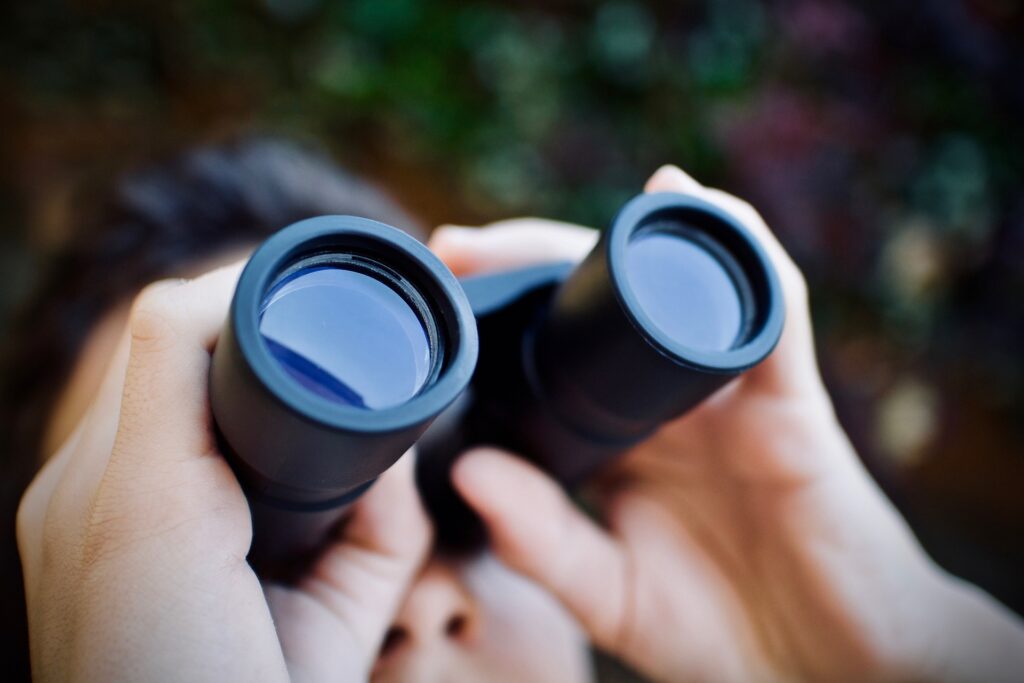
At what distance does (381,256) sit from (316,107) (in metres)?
1.71

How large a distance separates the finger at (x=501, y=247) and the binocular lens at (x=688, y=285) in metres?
0.19

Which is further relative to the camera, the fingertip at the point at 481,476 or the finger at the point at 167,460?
the fingertip at the point at 481,476

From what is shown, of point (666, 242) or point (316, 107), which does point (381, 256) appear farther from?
point (316, 107)

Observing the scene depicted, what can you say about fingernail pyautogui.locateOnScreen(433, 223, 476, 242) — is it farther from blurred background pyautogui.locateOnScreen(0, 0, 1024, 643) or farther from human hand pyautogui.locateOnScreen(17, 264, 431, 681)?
blurred background pyautogui.locateOnScreen(0, 0, 1024, 643)

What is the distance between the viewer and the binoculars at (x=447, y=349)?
0.53m

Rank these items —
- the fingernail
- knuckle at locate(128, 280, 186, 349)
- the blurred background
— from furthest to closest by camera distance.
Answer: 1. the blurred background
2. the fingernail
3. knuckle at locate(128, 280, 186, 349)

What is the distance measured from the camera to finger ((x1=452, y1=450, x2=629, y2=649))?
0.90 m

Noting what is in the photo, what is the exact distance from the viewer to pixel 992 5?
6.02ft

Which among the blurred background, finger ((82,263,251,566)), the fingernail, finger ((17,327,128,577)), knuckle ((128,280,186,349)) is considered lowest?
the blurred background

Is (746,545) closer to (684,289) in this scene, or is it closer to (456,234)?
(684,289)

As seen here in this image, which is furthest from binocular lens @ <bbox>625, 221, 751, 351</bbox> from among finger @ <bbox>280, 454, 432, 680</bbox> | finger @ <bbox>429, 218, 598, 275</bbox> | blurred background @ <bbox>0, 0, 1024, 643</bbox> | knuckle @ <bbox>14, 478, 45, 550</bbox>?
blurred background @ <bbox>0, 0, 1024, 643</bbox>

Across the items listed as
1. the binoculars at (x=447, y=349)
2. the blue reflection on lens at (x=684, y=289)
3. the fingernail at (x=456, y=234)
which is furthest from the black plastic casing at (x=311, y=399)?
the fingernail at (x=456, y=234)

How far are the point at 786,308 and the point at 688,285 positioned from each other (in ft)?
0.46

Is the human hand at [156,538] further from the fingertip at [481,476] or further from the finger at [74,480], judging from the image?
the fingertip at [481,476]
